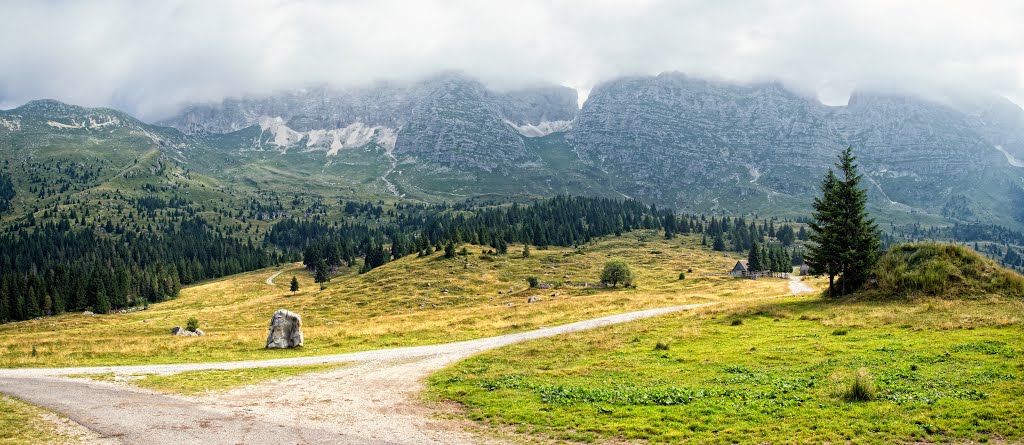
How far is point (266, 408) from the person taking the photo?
22.2 meters

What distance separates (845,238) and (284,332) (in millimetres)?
53862

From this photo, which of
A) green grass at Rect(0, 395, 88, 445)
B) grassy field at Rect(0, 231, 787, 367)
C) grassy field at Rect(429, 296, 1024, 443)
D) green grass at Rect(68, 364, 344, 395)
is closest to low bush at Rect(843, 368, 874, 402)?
grassy field at Rect(429, 296, 1024, 443)

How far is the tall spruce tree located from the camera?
4994 cm

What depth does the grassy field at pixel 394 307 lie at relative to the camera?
44.8 metres

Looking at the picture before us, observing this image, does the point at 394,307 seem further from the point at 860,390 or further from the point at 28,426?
the point at 860,390

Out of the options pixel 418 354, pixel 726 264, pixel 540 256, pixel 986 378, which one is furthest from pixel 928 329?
pixel 726 264

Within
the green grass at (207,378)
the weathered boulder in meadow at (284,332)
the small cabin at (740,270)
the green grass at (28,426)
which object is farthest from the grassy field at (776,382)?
the small cabin at (740,270)

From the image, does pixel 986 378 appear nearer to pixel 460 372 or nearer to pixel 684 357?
pixel 684 357

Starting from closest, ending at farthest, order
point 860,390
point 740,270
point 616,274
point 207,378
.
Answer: point 860,390, point 207,378, point 616,274, point 740,270

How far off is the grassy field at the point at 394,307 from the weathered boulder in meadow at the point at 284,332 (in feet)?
4.45

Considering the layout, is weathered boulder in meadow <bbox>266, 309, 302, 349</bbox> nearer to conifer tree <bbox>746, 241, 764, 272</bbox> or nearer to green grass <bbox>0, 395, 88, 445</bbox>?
green grass <bbox>0, 395, 88, 445</bbox>

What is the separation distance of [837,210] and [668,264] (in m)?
109

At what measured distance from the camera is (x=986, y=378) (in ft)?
61.4

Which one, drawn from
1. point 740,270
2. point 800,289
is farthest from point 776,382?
point 740,270
